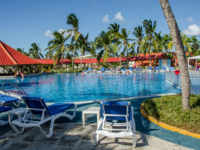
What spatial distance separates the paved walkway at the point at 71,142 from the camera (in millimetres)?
3141

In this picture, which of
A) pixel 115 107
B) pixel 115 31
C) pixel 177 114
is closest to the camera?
pixel 115 107

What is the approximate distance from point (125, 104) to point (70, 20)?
108ft

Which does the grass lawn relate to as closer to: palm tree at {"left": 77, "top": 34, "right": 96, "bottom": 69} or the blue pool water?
the blue pool water

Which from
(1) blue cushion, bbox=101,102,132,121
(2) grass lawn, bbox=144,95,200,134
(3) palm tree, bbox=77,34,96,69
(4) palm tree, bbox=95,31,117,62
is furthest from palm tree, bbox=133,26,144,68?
(1) blue cushion, bbox=101,102,132,121

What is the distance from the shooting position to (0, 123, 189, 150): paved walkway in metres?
3.14

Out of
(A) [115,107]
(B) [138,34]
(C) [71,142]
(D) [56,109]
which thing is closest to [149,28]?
(B) [138,34]

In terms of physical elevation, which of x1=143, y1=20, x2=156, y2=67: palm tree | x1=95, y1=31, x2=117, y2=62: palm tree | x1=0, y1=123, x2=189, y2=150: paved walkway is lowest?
x1=0, y1=123, x2=189, y2=150: paved walkway

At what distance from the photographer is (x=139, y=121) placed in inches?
178

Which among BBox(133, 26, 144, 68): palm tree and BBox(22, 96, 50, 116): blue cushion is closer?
BBox(22, 96, 50, 116): blue cushion

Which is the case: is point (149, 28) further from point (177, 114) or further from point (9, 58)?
point (177, 114)

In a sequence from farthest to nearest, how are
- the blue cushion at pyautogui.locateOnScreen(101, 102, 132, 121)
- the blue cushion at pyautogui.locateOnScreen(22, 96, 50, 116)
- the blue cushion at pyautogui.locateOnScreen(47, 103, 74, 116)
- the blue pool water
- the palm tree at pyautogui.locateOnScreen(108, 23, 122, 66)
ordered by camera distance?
the palm tree at pyautogui.locateOnScreen(108, 23, 122, 66), the blue pool water, the blue cushion at pyautogui.locateOnScreen(47, 103, 74, 116), the blue cushion at pyautogui.locateOnScreen(22, 96, 50, 116), the blue cushion at pyautogui.locateOnScreen(101, 102, 132, 121)

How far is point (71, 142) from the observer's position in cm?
334

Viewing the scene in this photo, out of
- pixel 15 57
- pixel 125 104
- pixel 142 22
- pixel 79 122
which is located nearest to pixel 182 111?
pixel 125 104

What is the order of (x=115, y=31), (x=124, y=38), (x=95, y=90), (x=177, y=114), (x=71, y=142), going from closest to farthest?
(x=71, y=142), (x=177, y=114), (x=95, y=90), (x=124, y=38), (x=115, y=31)
